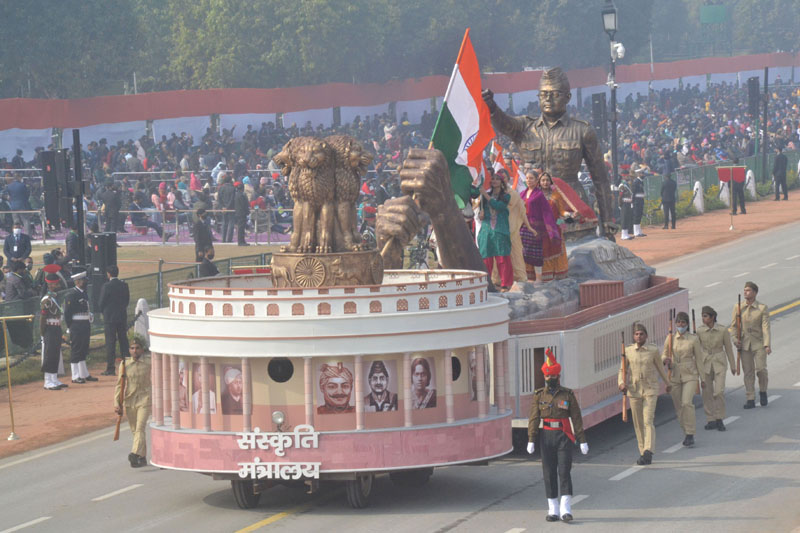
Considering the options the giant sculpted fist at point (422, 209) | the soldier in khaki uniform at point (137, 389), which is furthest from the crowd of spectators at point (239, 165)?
the soldier in khaki uniform at point (137, 389)

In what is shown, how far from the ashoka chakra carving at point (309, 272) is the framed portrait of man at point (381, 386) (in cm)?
155

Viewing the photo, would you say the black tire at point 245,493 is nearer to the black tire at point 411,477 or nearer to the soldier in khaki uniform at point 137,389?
the black tire at point 411,477

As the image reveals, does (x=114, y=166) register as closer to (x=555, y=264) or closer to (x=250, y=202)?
(x=250, y=202)

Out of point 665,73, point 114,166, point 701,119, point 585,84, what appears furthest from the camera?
point 665,73

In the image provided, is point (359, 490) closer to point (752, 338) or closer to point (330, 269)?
point (330, 269)

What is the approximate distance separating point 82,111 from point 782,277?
93.2ft

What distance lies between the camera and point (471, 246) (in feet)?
64.4

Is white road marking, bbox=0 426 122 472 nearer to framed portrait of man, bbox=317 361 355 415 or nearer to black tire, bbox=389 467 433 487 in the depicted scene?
black tire, bbox=389 467 433 487

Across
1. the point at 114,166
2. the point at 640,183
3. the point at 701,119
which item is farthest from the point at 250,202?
the point at 701,119

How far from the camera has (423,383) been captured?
54.0 ft

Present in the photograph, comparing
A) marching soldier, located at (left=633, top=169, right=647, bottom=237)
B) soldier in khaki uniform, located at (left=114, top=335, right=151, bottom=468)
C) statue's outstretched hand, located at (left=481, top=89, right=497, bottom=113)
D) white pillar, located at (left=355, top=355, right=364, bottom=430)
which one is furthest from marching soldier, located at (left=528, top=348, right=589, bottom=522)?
marching soldier, located at (left=633, top=169, right=647, bottom=237)

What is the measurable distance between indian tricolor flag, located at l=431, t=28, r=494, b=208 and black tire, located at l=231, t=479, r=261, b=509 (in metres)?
5.89

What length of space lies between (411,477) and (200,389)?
2741 mm

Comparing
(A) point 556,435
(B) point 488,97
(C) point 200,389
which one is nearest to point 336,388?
(C) point 200,389
